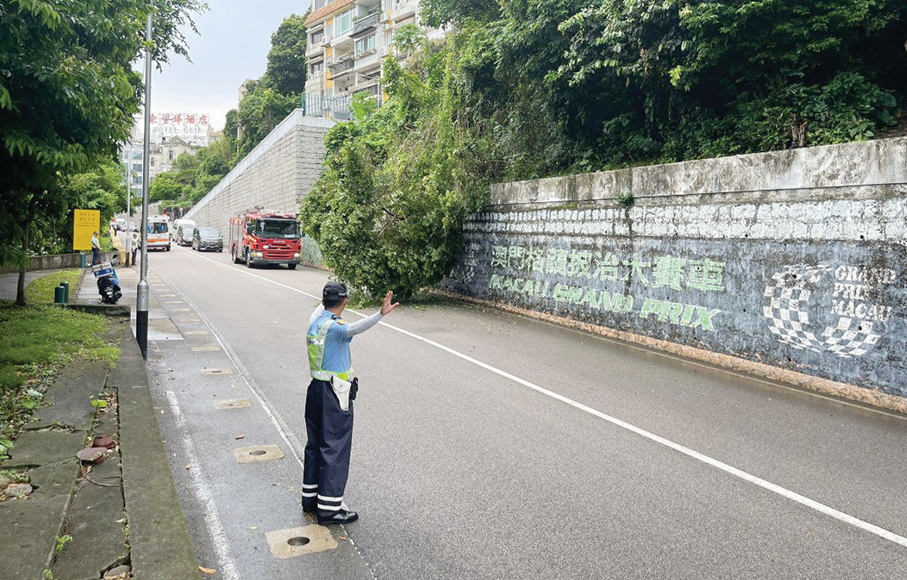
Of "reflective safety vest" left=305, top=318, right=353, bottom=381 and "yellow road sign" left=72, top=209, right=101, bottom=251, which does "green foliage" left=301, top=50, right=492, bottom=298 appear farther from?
"reflective safety vest" left=305, top=318, right=353, bottom=381

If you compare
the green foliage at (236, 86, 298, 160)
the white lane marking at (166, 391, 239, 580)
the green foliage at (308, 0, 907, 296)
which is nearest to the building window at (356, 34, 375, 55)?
the green foliage at (236, 86, 298, 160)

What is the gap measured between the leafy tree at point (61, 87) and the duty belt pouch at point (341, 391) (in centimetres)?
446

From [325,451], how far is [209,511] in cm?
99

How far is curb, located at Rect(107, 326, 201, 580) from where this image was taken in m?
3.64

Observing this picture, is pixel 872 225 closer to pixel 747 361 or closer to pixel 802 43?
pixel 747 361

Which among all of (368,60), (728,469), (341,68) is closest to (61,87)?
(728,469)

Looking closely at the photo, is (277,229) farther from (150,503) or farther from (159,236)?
(150,503)

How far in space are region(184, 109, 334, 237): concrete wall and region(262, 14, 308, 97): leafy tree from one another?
16.8 metres

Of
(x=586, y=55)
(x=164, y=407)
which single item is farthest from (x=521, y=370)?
(x=586, y=55)

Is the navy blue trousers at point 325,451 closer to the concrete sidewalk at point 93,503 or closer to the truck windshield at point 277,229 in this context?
the concrete sidewalk at point 93,503

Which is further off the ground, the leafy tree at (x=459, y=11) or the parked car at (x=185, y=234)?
the leafy tree at (x=459, y=11)

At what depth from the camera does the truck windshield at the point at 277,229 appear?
3155cm

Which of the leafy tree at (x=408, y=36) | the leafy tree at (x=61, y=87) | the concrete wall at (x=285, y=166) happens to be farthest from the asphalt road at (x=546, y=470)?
the concrete wall at (x=285, y=166)

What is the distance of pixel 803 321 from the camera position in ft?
29.7
